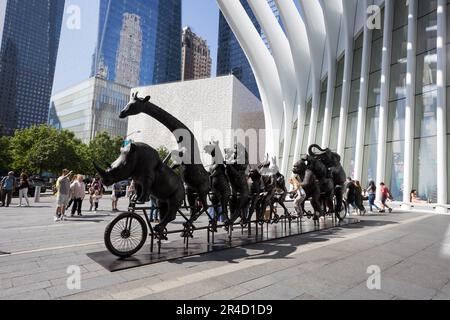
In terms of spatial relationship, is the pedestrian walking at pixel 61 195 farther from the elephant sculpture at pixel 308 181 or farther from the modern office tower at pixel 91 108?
the modern office tower at pixel 91 108

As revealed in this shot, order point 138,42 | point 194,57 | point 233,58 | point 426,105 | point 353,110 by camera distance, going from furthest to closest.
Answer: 1. point 194,57
2. point 233,58
3. point 138,42
4. point 353,110
5. point 426,105

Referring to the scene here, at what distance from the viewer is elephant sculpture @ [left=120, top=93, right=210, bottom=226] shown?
538 cm

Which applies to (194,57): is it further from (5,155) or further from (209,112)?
(5,155)

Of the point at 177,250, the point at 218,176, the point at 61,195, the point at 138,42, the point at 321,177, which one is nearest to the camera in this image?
the point at 177,250

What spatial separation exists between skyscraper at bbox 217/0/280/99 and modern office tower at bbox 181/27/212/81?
2080cm

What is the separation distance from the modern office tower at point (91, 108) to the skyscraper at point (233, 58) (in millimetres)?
52836

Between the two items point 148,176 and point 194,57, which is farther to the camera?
point 194,57

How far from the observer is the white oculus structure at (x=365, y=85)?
1775cm

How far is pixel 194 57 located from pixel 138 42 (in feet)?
148

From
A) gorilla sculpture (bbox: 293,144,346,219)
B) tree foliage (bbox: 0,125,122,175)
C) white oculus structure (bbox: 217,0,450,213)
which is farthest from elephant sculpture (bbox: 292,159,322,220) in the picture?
tree foliage (bbox: 0,125,122,175)

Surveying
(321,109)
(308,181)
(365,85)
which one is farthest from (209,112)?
(308,181)

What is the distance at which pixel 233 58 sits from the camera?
124 m

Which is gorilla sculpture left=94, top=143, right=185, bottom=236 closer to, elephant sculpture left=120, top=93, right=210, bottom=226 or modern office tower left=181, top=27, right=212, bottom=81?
elephant sculpture left=120, top=93, right=210, bottom=226

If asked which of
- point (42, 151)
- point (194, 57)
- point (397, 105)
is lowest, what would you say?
point (42, 151)
